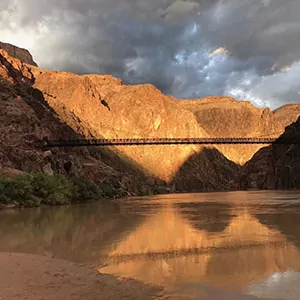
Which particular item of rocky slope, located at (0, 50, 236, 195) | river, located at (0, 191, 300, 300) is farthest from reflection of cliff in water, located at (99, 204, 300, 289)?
rocky slope, located at (0, 50, 236, 195)

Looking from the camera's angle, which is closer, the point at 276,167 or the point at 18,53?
the point at 276,167

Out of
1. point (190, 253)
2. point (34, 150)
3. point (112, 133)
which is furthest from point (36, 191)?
point (112, 133)

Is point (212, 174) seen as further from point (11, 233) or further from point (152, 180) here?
point (11, 233)

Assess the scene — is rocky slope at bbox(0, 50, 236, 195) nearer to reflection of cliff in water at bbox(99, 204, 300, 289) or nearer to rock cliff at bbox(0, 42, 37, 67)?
rock cliff at bbox(0, 42, 37, 67)

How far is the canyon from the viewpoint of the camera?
61.8 m

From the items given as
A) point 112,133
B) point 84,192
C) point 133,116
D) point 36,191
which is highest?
point 133,116

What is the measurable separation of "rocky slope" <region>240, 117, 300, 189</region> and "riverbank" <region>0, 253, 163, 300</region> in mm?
90854

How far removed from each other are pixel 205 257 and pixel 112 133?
129m

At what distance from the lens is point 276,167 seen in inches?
4053

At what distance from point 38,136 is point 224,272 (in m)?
58.9

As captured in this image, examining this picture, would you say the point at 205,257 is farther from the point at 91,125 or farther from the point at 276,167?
the point at 91,125

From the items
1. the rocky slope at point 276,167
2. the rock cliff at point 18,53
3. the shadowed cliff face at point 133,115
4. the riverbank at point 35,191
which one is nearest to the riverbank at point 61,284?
the riverbank at point 35,191

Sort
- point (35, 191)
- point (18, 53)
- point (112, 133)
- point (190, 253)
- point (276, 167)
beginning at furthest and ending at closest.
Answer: point (18, 53), point (112, 133), point (276, 167), point (35, 191), point (190, 253)

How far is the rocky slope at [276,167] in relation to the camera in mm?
96438
